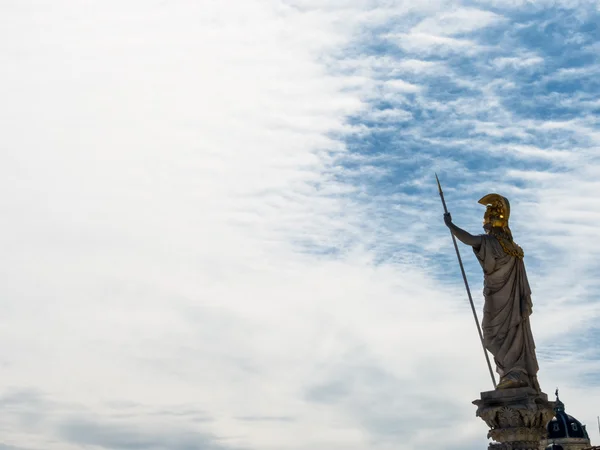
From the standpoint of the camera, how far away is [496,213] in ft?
80.4

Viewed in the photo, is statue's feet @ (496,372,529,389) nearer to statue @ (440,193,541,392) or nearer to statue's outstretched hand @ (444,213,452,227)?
statue @ (440,193,541,392)

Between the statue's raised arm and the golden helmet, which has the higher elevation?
the golden helmet

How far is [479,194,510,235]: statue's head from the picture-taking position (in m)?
24.4

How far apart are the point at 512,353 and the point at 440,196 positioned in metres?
4.85

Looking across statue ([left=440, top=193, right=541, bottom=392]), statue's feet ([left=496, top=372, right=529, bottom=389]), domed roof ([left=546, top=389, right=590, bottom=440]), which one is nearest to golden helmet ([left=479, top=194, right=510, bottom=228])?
statue ([left=440, top=193, right=541, bottom=392])

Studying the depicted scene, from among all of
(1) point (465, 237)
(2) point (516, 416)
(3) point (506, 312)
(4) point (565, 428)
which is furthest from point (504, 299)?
(4) point (565, 428)

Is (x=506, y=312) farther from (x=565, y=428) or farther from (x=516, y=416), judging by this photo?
(x=565, y=428)

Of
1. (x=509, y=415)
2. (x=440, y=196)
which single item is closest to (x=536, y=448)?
(x=509, y=415)

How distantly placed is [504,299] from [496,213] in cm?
230

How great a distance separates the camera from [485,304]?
2400cm

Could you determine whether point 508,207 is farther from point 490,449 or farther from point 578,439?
point 578,439

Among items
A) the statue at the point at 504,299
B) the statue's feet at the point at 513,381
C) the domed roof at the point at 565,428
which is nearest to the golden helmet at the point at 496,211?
the statue at the point at 504,299

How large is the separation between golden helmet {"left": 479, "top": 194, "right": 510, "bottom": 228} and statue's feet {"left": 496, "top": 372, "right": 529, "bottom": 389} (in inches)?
153

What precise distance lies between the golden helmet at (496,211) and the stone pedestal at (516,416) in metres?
4.34
